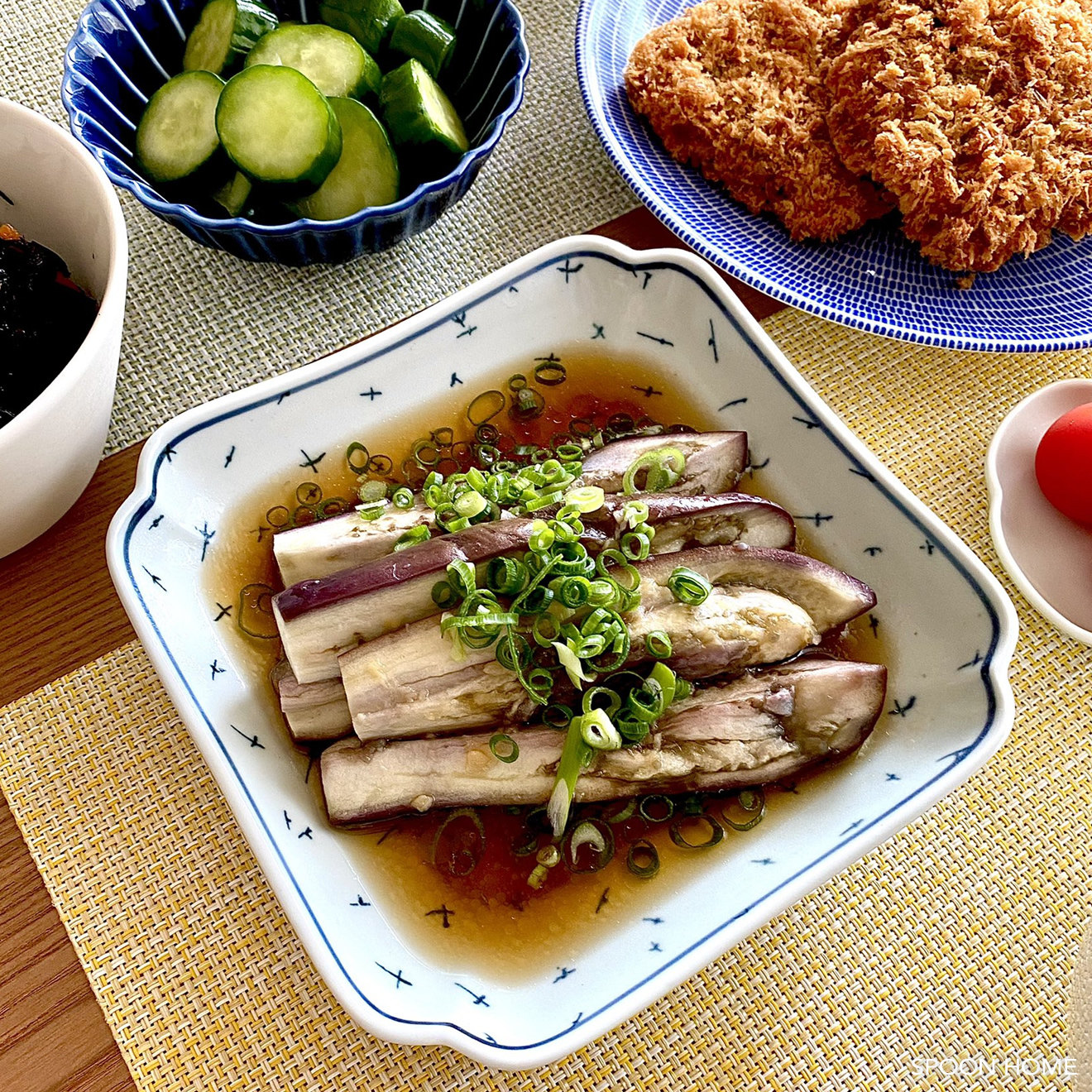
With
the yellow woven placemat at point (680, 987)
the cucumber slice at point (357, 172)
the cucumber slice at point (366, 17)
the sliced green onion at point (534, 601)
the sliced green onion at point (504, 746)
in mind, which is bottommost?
the yellow woven placemat at point (680, 987)

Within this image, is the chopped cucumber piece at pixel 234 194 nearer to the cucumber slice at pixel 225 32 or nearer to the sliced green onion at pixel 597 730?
the cucumber slice at pixel 225 32

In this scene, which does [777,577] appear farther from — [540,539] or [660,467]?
[540,539]

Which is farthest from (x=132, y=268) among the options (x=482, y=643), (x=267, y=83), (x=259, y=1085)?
(x=259, y=1085)

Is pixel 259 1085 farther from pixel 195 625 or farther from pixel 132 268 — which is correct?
pixel 132 268

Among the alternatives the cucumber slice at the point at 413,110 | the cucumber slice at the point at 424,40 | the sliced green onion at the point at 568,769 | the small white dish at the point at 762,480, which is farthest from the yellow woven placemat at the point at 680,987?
the cucumber slice at the point at 424,40

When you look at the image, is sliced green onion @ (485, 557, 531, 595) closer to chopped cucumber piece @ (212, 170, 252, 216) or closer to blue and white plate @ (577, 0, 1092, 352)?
blue and white plate @ (577, 0, 1092, 352)

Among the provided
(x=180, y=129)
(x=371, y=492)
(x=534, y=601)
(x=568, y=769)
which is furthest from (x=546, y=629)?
(x=180, y=129)
